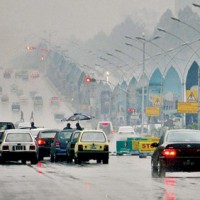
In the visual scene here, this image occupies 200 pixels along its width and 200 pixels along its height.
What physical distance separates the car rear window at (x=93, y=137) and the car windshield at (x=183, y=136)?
45.7 ft

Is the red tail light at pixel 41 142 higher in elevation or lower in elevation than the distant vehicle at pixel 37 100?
lower

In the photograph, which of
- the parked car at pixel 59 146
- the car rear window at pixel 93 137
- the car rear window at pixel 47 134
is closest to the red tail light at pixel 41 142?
the car rear window at pixel 47 134

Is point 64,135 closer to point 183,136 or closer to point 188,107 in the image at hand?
point 183,136

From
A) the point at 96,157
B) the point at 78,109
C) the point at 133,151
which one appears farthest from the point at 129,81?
the point at 96,157

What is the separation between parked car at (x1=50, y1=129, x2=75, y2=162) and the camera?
47.4 m

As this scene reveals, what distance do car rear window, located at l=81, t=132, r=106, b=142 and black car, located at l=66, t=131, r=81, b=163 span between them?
660mm

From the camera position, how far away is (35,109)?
191m

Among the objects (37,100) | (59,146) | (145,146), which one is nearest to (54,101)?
(37,100)

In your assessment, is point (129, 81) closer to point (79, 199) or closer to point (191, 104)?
point (191, 104)

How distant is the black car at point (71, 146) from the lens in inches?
1782

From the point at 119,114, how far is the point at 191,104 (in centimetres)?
7863

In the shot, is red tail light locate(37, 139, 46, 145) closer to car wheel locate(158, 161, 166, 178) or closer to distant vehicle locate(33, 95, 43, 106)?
car wheel locate(158, 161, 166, 178)

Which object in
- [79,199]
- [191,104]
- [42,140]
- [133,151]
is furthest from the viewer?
[191,104]

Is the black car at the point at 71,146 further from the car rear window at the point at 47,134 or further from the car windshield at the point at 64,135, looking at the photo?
the car rear window at the point at 47,134
